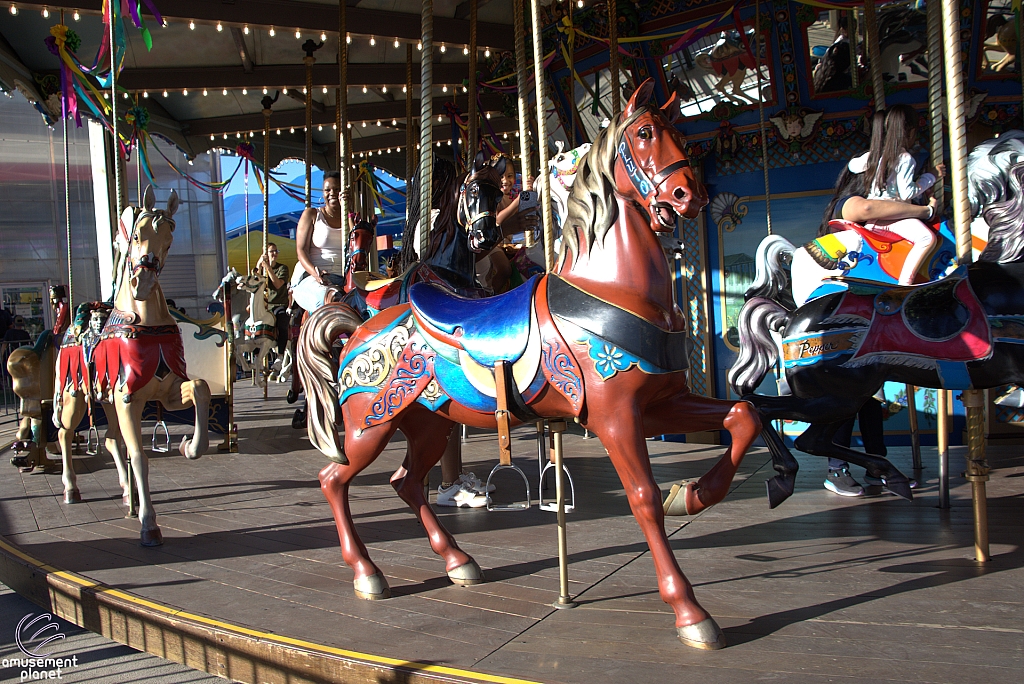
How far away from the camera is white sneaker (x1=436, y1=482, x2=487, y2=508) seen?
15.6 feet

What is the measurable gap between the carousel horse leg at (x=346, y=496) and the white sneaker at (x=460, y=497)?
1469 millimetres

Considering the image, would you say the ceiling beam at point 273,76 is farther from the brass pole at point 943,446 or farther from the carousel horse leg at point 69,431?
the brass pole at point 943,446

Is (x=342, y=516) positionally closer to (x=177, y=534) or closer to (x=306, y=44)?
(x=177, y=534)

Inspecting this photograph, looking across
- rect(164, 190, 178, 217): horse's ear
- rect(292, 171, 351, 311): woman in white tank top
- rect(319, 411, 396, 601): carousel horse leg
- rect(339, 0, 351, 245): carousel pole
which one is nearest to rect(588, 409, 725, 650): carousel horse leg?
rect(319, 411, 396, 601): carousel horse leg

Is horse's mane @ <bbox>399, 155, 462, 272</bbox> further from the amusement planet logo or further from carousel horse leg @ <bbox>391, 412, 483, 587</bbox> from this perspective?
the amusement planet logo

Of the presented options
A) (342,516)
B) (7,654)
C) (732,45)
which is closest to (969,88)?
(732,45)

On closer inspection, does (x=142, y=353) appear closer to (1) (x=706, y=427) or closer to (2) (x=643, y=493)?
(2) (x=643, y=493)

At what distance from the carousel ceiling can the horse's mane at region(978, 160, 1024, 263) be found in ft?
15.2

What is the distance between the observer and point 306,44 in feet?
26.0

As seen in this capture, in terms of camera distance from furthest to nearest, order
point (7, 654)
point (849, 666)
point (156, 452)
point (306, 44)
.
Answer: point (306, 44)
point (156, 452)
point (7, 654)
point (849, 666)

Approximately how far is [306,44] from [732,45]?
4173 millimetres

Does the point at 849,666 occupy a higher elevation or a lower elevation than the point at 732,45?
lower

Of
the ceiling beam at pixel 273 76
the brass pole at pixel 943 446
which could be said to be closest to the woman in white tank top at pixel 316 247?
the ceiling beam at pixel 273 76

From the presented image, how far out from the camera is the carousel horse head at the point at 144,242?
4148 millimetres
